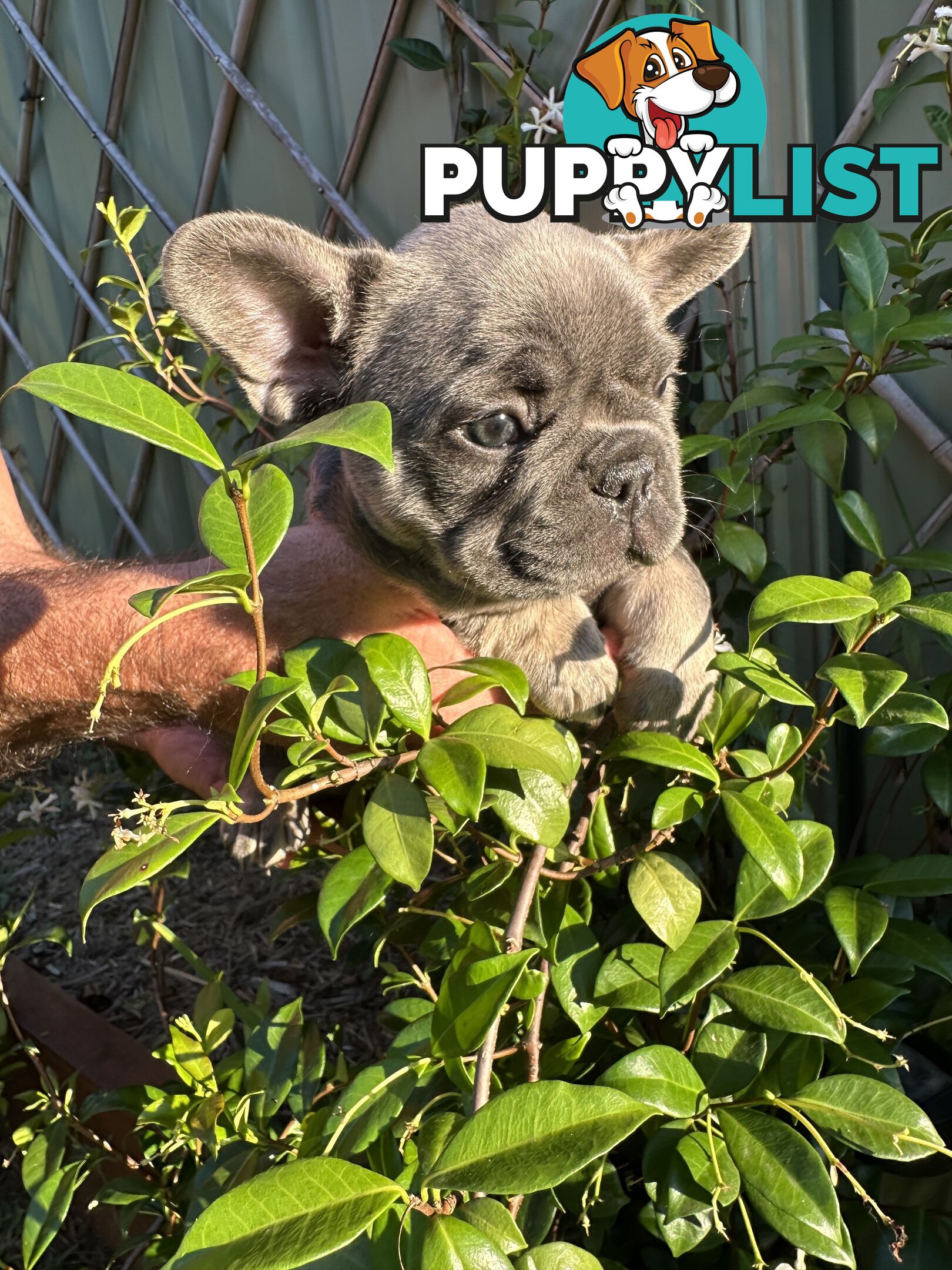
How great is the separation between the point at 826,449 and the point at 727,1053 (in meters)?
0.93

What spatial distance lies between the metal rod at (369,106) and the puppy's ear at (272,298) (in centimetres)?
131

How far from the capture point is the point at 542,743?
1.13 m

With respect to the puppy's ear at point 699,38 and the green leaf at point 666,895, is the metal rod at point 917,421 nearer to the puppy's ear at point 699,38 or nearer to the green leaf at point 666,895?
the puppy's ear at point 699,38

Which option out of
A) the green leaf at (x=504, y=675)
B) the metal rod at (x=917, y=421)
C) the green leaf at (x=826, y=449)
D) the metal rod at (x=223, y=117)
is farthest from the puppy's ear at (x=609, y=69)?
the green leaf at (x=504, y=675)

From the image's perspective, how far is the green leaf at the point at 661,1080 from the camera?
1.06m

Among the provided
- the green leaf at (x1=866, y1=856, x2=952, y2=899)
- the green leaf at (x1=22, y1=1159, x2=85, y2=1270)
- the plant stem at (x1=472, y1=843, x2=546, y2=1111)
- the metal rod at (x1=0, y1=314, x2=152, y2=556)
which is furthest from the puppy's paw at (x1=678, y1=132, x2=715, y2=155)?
the metal rod at (x1=0, y1=314, x2=152, y2=556)

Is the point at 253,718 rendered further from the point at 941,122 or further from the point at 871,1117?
the point at 941,122

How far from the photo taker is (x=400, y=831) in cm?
103

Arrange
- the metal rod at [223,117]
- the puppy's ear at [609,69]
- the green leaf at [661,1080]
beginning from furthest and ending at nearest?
the metal rod at [223,117] < the puppy's ear at [609,69] < the green leaf at [661,1080]

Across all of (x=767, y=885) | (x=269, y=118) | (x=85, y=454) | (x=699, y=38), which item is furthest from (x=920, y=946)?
(x=85, y=454)

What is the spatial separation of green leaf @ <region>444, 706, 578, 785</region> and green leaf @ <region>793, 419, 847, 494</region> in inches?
28.9

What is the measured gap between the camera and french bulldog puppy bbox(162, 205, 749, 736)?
1.75m

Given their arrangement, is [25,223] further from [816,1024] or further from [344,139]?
[816,1024]

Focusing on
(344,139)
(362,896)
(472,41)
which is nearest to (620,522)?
(362,896)
